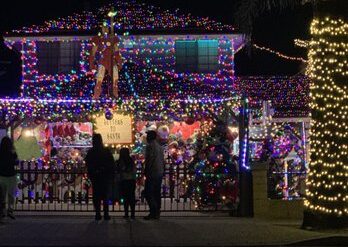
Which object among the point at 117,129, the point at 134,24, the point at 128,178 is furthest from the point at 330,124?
the point at 134,24

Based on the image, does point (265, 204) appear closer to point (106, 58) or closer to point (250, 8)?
point (250, 8)

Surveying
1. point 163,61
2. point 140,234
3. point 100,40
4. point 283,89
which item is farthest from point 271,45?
point 140,234

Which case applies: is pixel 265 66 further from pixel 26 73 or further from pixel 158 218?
pixel 158 218

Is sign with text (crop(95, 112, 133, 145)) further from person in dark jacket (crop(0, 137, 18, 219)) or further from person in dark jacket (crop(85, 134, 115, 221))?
person in dark jacket (crop(0, 137, 18, 219))

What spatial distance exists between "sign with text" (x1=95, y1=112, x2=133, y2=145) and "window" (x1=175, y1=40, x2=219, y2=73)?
6.94m

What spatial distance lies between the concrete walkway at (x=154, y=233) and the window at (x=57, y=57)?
1144 cm

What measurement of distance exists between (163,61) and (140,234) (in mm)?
13786

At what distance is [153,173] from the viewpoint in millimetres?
14289

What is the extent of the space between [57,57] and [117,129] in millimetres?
7469

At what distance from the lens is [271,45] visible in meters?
37.7

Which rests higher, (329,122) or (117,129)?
(117,129)

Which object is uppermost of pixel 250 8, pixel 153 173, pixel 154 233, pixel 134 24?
pixel 134 24

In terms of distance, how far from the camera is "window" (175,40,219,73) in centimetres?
2525

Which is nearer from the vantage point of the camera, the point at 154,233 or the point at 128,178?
the point at 154,233
